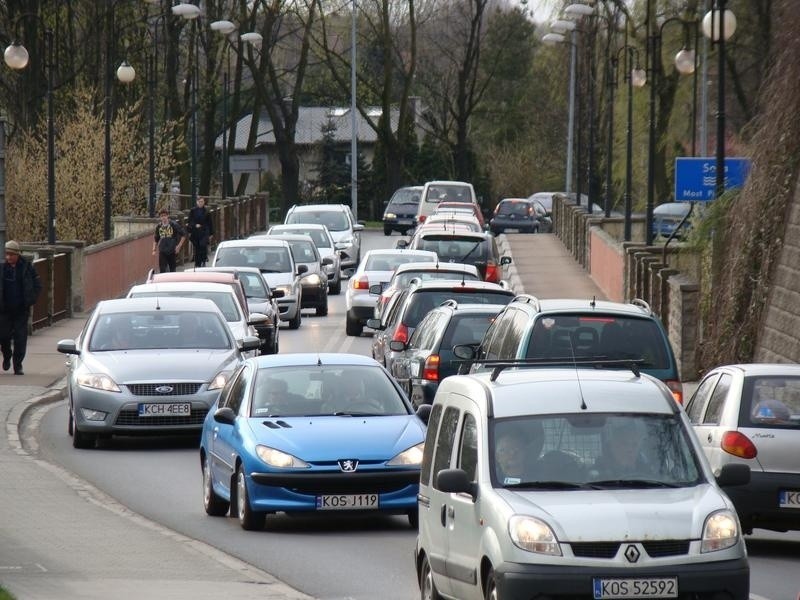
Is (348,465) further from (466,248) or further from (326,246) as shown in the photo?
(326,246)

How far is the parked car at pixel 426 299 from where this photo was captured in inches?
891

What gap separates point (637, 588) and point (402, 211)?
63.7 meters

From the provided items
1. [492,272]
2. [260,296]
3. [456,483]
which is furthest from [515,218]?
[456,483]

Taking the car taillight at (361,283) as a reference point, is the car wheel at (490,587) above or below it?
above

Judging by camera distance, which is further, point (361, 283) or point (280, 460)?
point (361, 283)

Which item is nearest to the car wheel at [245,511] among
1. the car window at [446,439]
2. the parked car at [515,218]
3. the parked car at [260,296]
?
the car window at [446,439]

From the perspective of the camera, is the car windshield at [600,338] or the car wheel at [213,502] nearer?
the car wheel at [213,502]

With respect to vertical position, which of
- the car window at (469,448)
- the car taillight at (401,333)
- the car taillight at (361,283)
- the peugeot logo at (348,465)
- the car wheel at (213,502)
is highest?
the car window at (469,448)

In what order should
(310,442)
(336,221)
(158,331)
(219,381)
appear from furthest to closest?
1. (336,221)
2. (158,331)
3. (219,381)
4. (310,442)

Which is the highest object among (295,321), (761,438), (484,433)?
(484,433)

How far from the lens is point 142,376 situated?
19250mm

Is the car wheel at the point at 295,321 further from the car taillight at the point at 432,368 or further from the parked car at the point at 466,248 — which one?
the car taillight at the point at 432,368

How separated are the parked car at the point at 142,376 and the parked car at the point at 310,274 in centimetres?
1782

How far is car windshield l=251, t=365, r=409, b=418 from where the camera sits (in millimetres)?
14805
